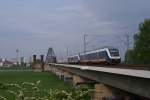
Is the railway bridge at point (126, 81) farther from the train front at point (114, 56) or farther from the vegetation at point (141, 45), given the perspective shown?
the vegetation at point (141, 45)

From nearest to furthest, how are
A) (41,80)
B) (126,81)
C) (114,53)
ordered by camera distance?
(126,81)
(114,53)
(41,80)

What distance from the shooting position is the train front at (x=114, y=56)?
196ft

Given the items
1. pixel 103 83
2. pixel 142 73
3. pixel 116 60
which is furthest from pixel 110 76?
pixel 116 60

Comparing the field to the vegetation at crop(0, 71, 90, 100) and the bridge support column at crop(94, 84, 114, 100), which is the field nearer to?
the vegetation at crop(0, 71, 90, 100)

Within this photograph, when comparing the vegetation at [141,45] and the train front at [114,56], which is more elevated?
the vegetation at [141,45]

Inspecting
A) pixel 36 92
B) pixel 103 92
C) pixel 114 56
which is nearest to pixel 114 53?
pixel 114 56

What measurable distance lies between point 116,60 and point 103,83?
1076 inches

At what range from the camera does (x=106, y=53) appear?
61.1 meters

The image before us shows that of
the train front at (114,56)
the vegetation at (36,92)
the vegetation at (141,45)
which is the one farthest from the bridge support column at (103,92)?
the vegetation at (141,45)

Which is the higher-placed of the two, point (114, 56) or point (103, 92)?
point (114, 56)

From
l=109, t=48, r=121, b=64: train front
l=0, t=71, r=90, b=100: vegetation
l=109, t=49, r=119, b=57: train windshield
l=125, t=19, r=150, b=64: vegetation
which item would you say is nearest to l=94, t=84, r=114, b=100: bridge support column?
l=0, t=71, r=90, b=100: vegetation

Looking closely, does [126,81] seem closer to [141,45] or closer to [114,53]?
[114,53]

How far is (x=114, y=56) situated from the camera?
6059 cm

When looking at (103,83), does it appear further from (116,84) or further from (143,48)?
(143,48)
